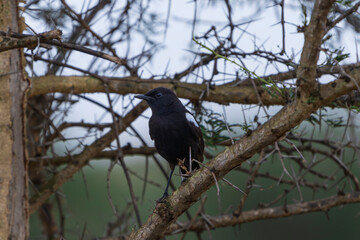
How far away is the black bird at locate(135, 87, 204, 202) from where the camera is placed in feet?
13.4

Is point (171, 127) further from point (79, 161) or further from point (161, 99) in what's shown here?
point (79, 161)

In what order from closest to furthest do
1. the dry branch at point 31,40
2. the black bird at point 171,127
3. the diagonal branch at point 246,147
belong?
the diagonal branch at point 246,147, the dry branch at point 31,40, the black bird at point 171,127

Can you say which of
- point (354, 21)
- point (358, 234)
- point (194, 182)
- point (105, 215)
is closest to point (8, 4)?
point (194, 182)

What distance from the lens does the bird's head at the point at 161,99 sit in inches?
163

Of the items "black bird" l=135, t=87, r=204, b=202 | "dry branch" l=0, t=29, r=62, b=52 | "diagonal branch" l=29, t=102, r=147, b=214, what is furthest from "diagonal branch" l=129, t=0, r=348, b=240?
"diagonal branch" l=29, t=102, r=147, b=214

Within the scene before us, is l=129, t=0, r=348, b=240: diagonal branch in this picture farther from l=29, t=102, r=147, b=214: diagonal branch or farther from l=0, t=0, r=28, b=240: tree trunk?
l=29, t=102, r=147, b=214: diagonal branch

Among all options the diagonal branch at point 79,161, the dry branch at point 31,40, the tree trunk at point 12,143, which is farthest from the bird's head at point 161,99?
the dry branch at point 31,40

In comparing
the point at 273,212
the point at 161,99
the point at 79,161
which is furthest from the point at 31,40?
the point at 273,212

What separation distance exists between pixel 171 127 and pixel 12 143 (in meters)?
1.25

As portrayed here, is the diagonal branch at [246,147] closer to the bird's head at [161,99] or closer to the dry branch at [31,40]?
the dry branch at [31,40]

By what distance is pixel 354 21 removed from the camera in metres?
4.16

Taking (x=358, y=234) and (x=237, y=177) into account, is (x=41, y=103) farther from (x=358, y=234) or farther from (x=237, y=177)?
Answer: (x=358, y=234)

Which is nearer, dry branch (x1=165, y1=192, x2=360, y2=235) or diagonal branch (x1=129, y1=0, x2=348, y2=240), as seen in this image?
diagonal branch (x1=129, y1=0, x2=348, y2=240)

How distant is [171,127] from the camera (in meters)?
4.09
